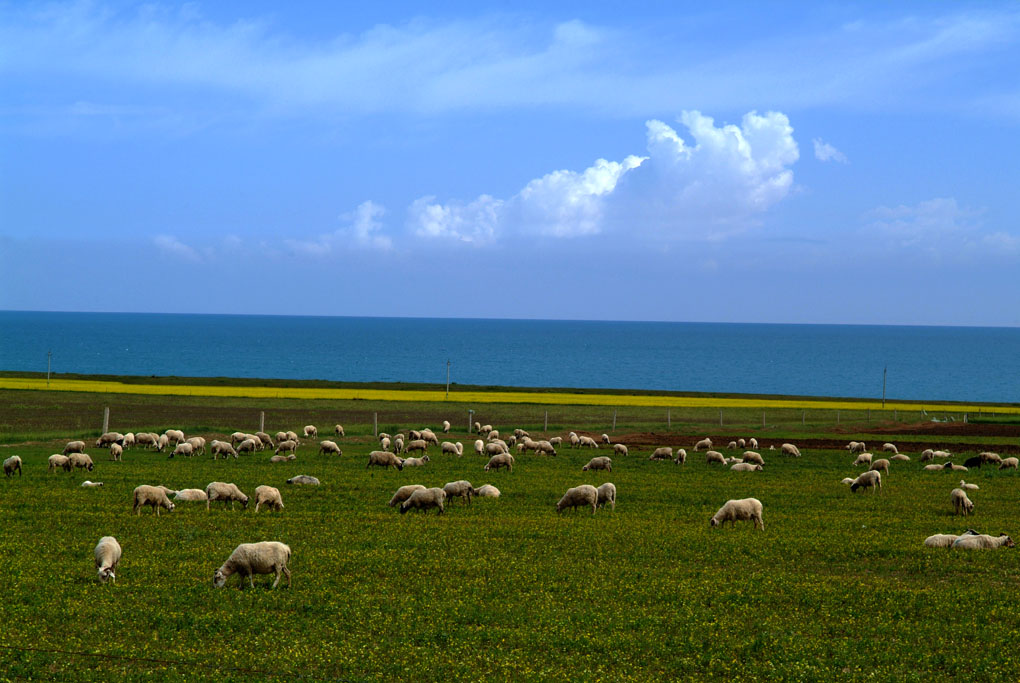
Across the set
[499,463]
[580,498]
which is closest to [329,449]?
[499,463]

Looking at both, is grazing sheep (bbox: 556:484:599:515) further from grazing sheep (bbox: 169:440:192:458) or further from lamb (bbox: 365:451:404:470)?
grazing sheep (bbox: 169:440:192:458)

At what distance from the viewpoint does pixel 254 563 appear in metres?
17.3

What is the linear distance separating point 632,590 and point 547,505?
1110 centimetres

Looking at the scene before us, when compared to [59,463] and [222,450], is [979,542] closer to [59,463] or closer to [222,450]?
[59,463]

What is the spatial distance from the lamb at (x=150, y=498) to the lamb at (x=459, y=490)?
26.5ft

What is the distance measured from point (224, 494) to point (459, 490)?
699 cm

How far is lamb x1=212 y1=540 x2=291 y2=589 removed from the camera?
1722 centimetres

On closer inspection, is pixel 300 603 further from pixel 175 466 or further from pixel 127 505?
pixel 175 466

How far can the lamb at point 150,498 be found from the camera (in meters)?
24.5

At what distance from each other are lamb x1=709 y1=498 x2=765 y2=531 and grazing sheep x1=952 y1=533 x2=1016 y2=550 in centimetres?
486

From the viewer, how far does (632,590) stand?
17.7 metres

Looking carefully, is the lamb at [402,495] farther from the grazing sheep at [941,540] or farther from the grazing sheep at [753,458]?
the grazing sheep at [753,458]

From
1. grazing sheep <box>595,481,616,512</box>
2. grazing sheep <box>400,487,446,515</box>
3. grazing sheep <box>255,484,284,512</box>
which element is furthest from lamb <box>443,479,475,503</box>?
grazing sheep <box>255,484,284,512</box>

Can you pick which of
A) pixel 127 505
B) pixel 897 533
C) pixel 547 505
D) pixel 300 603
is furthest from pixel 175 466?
pixel 897 533
